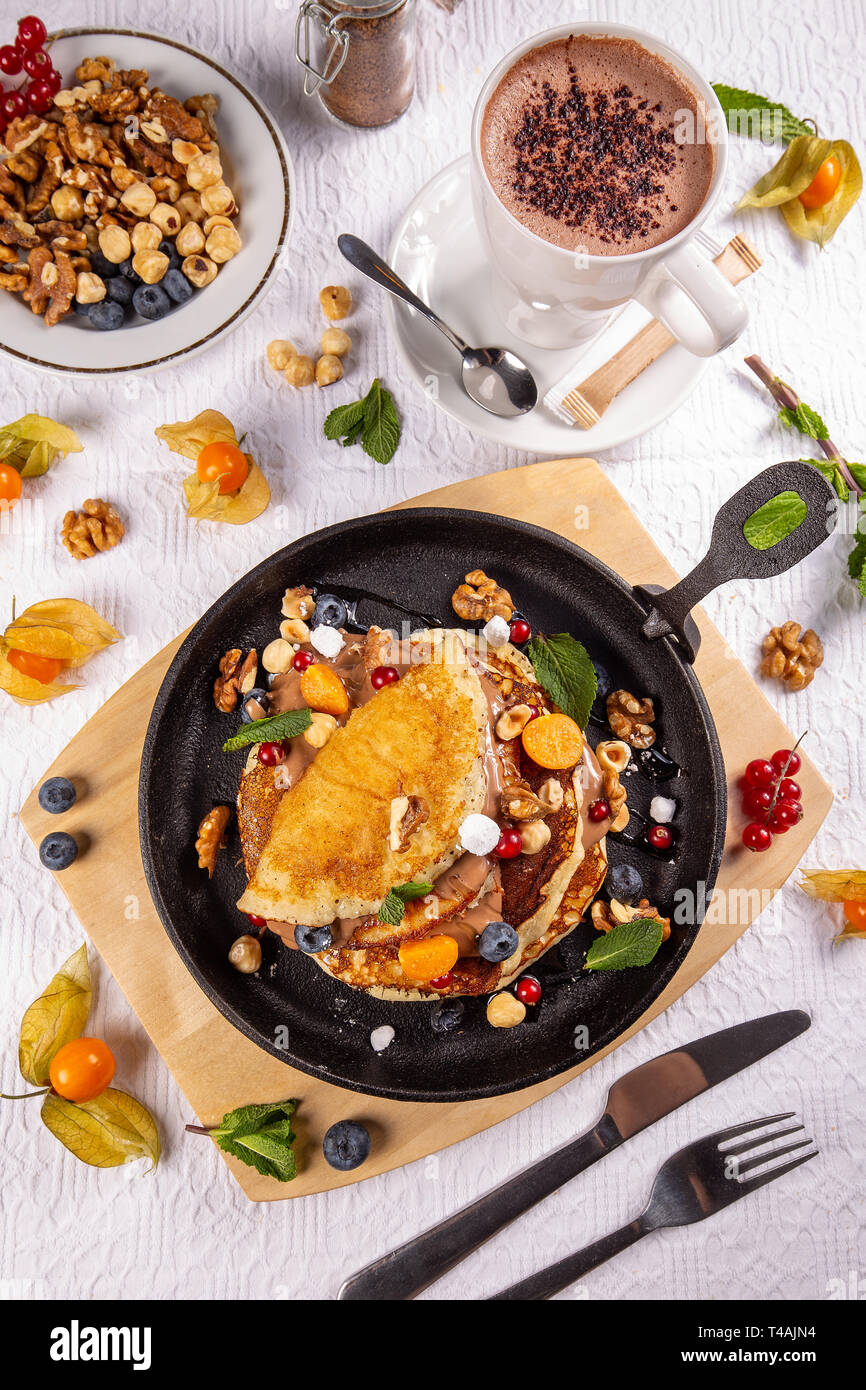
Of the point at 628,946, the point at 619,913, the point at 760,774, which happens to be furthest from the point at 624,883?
the point at 760,774

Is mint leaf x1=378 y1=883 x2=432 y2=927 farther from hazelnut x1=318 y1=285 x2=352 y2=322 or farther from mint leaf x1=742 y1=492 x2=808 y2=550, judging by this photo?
hazelnut x1=318 y1=285 x2=352 y2=322

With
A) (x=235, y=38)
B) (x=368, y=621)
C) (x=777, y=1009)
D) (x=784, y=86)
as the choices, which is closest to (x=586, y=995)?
(x=777, y=1009)

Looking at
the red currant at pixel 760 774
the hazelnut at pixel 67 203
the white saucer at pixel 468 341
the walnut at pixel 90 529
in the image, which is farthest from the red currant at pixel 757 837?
the hazelnut at pixel 67 203

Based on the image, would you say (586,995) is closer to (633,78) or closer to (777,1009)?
(777,1009)

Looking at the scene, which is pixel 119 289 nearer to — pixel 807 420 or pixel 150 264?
pixel 150 264

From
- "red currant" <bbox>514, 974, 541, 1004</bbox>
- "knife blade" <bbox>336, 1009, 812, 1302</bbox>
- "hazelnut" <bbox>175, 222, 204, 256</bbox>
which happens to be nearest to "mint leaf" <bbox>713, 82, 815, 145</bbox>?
"hazelnut" <bbox>175, 222, 204, 256</bbox>

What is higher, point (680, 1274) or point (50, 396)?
point (50, 396)
